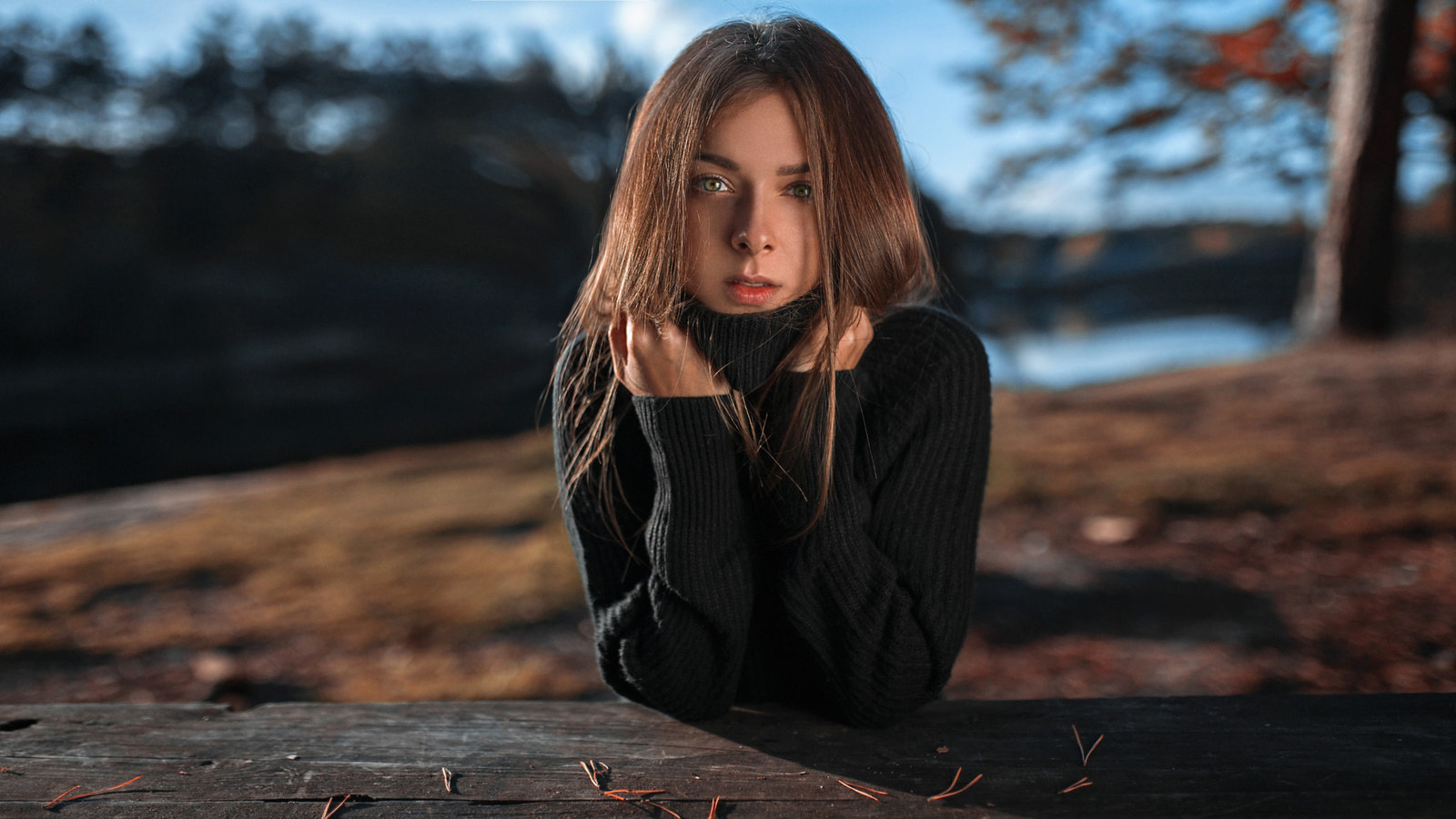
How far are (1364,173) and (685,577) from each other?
21.4 ft

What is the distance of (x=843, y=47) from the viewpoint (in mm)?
1175

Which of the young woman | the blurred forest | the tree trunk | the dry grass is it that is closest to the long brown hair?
the young woman

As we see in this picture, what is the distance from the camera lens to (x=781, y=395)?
1.19 m

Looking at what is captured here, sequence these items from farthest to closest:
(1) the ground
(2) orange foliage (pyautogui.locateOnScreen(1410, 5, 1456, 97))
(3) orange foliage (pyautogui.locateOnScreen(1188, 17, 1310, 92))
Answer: (3) orange foliage (pyautogui.locateOnScreen(1188, 17, 1310, 92)) < (2) orange foliage (pyautogui.locateOnScreen(1410, 5, 1456, 97)) < (1) the ground

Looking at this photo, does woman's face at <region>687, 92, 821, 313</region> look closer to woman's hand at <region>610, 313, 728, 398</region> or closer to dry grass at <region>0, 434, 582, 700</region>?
woman's hand at <region>610, 313, 728, 398</region>

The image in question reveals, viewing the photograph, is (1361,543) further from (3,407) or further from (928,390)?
(3,407)

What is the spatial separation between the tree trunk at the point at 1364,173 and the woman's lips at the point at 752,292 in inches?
248

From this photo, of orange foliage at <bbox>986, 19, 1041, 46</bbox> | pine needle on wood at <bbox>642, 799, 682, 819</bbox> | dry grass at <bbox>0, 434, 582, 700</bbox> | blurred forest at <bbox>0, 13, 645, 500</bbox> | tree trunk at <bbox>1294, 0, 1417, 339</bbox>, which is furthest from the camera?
blurred forest at <bbox>0, 13, 645, 500</bbox>

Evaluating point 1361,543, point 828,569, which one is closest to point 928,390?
point 828,569

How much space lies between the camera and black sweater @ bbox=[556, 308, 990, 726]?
1149 millimetres

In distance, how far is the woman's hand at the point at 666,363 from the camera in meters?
1.15

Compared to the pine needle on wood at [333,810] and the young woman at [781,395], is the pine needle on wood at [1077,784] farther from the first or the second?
the pine needle on wood at [333,810]

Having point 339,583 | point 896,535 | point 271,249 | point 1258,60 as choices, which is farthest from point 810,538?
point 271,249

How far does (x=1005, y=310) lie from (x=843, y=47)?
36.5ft
